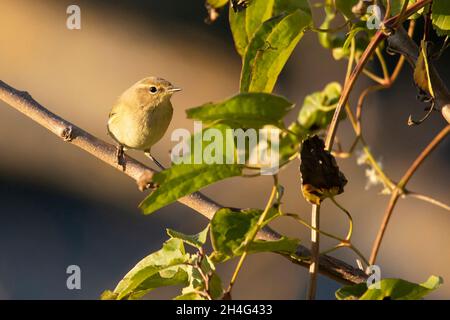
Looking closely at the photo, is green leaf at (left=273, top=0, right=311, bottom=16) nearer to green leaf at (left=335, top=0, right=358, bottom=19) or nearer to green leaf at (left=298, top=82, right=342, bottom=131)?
green leaf at (left=335, top=0, right=358, bottom=19)

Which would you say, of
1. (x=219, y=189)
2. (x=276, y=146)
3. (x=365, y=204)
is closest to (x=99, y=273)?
(x=219, y=189)

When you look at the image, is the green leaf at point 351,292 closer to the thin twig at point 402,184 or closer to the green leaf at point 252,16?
the thin twig at point 402,184

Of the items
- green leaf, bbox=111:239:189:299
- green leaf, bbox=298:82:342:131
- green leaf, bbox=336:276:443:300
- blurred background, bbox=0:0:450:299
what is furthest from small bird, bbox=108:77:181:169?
green leaf, bbox=336:276:443:300

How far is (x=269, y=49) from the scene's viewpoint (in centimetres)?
102

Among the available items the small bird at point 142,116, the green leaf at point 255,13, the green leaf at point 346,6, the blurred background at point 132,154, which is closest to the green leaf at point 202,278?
the green leaf at point 255,13

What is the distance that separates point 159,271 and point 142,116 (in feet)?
4.69

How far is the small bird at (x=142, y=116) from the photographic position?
2.35 m

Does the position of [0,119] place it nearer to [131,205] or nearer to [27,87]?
[27,87]

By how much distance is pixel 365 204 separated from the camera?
3.37 m

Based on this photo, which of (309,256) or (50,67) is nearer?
(309,256)

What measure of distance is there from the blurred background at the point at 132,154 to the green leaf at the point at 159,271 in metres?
2.26

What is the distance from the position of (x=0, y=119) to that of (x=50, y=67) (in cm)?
37

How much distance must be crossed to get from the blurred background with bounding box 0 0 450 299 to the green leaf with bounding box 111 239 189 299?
2256 mm

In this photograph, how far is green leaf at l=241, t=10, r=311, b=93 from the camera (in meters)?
1.01
